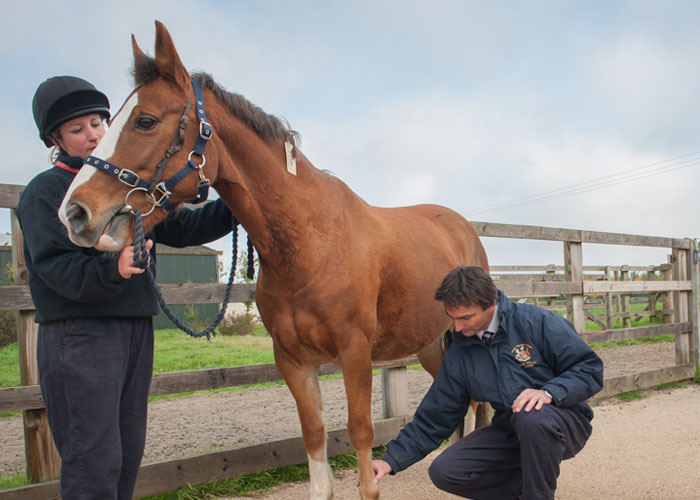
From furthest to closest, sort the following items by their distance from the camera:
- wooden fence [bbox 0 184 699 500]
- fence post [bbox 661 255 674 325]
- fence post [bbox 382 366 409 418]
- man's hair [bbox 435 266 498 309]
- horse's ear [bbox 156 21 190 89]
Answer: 1. fence post [bbox 661 255 674 325]
2. fence post [bbox 382 366 409 418]
3. wooden fence [bbox 0 184 699 500]
4. man's hair [bbox 435 266 498 309]
5. horse's ear [bbox 156 21 190 89]

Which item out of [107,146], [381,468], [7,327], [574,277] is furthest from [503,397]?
[7,327]

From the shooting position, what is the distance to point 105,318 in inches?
73.7

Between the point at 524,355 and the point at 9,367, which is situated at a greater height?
the point at 524,355

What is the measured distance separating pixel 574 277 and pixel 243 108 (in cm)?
463

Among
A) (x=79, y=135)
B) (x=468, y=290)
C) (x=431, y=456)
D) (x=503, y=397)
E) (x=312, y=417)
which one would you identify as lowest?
(x=431, y=456)

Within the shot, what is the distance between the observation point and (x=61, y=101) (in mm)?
1905

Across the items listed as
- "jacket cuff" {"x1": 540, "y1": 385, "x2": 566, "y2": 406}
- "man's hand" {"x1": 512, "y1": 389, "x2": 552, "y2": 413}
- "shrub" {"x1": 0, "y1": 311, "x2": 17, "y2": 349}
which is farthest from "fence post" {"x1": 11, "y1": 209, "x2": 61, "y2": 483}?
"shrub" {"x1": 0, "y1": 311, "x2": 17, "y2": 349}

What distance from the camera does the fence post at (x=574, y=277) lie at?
5.70 meters

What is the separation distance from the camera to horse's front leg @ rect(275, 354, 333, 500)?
105 inches

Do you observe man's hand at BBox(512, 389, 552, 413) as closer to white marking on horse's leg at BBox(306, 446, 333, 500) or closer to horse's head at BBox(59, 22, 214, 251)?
white marking on horse's leg at BBox(306, 446, 333, 500)

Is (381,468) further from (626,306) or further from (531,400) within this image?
(626,306)

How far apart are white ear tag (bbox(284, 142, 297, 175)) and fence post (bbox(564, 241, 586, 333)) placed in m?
4.23

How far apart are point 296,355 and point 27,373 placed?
152cm

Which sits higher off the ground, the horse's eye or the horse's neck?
the horse's eye
